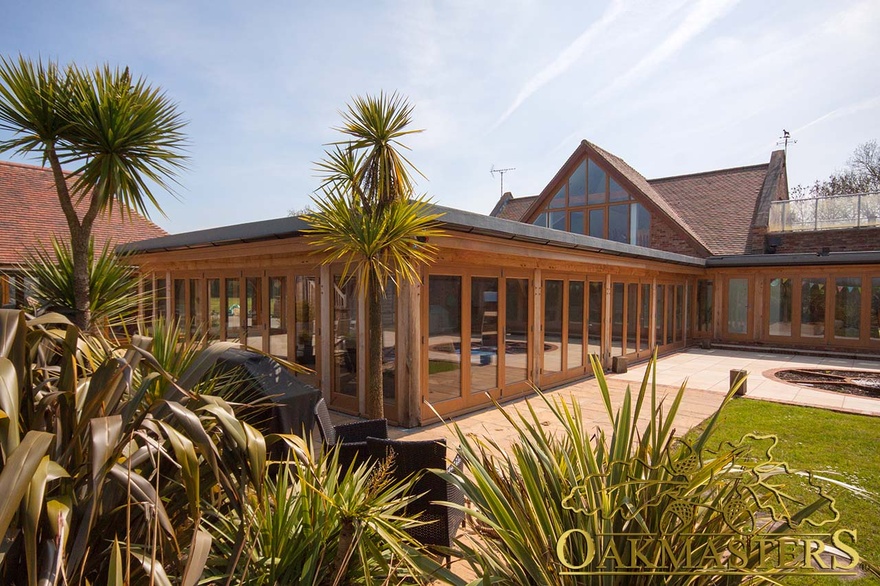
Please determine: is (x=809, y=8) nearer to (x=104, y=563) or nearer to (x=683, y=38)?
(x=683, y=38)

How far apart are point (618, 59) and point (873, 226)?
1660 centimetres

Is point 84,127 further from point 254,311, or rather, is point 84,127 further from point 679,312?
point 679,312

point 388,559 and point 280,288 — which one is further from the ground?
point 280,288

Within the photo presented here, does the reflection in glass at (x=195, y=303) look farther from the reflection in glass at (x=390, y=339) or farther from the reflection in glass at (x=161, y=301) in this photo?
the reflection in glass at (x=390, y=339)

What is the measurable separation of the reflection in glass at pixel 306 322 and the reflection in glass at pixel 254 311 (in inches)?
39.8

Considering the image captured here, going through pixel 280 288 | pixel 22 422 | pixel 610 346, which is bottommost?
pixel 610 346

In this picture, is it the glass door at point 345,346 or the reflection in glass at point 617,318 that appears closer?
the glass door at point 345,346

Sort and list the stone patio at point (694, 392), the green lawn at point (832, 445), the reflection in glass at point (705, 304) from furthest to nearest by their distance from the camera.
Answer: the reflection in glass at point (705, 304) < the stone patio at point (694, 392) < the green lawn at point (832, 445)

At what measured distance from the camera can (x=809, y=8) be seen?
19.8ft

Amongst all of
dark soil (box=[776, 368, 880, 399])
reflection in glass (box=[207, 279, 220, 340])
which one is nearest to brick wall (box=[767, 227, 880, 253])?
dark soil (box=[776, 368, 880, 399])

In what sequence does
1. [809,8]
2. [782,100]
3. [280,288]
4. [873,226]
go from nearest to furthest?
[809,8] → [280,288] → [782,100] → [873,226]

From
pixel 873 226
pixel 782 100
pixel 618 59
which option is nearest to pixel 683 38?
pixel 618 59

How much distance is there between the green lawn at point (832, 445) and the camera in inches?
154

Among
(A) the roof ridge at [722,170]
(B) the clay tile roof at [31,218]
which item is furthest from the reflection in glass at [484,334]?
(A) the roof ridge at [722,170]
